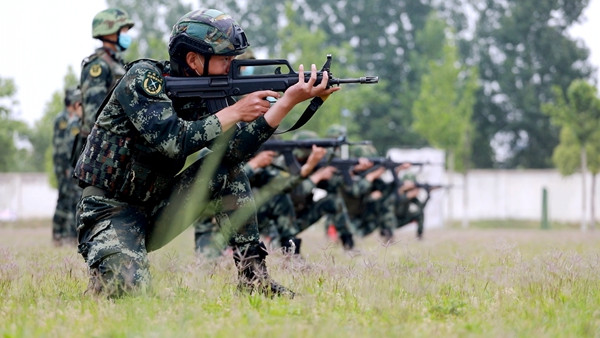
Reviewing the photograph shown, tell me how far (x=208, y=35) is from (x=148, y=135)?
69cm

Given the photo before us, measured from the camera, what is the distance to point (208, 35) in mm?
4812

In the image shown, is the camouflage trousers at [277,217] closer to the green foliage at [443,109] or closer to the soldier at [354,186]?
the soldier at [354,186]

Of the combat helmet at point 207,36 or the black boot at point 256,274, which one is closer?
the black boot at point 256,274

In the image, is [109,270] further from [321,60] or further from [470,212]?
[470,212]

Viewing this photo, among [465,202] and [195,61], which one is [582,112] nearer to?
[465,202]

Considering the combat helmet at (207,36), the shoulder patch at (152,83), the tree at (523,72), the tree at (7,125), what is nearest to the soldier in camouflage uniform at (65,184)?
the combat helmet at (207,36)

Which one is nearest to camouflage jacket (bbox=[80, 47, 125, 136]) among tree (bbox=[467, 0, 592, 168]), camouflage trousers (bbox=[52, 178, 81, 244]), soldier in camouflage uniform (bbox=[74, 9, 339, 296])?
camouflage trousers (bbox=[52, 178, 81, 244])

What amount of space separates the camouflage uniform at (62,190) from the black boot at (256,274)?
236 inches

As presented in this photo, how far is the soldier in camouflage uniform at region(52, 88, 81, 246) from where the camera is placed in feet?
34.8

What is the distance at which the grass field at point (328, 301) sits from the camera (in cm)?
346

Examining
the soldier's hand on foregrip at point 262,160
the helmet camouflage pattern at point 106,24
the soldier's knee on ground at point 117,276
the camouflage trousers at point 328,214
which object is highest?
the helmet camouflage pattern at point 106,24

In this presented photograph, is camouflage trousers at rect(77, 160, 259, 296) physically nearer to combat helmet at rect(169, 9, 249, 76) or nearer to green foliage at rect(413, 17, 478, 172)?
combat helmet at rect(169, 9, 249, 76)

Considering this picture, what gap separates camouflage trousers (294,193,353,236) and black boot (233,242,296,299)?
5.65 meters

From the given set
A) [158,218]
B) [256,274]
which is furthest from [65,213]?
[256,274]
